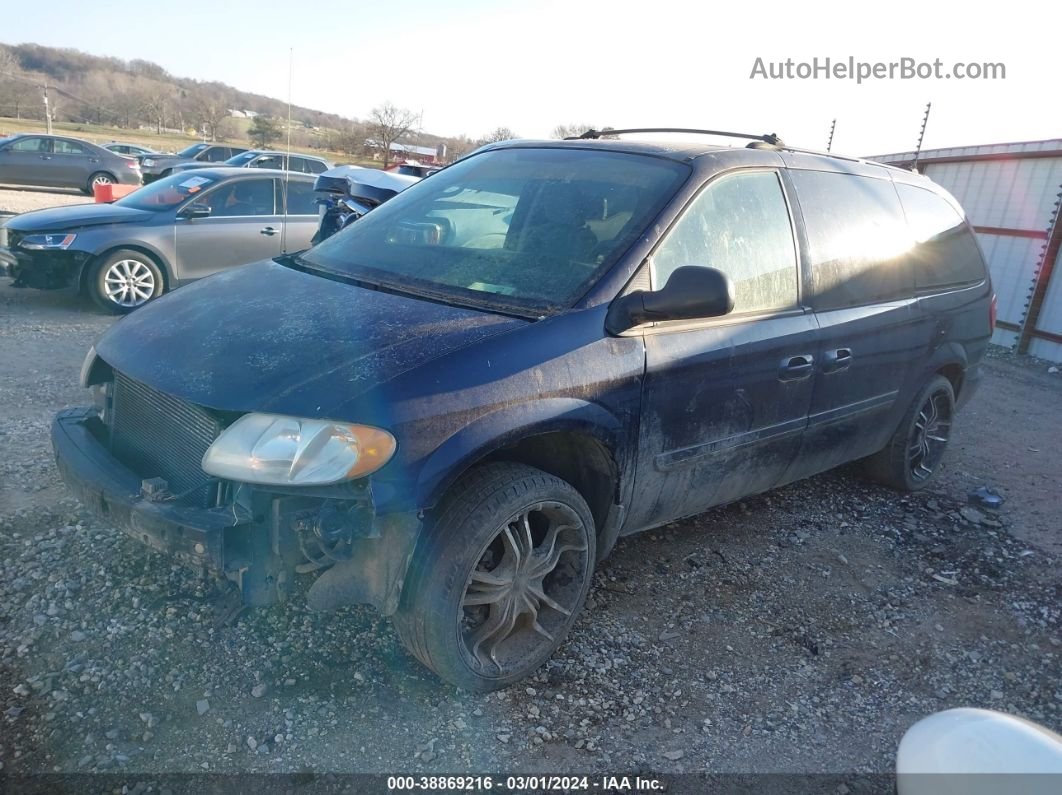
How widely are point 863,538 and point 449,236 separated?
2.77 m

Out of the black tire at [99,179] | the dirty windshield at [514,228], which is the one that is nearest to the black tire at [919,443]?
the dirty windshield at [514,228]

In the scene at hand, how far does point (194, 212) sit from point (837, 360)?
6718 mm

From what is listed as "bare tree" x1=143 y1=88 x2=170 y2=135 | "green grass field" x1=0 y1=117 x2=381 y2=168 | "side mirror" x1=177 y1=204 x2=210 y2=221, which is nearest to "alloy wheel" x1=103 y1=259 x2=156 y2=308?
"side mirror" x1=177 y1=204 x2=210 y2=221

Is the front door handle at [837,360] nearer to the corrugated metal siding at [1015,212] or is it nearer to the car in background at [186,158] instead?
the corrugated metal siding at [1015,212]

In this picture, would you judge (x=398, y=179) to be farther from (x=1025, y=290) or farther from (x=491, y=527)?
(x=1025, y=290)

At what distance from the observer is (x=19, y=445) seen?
409cm

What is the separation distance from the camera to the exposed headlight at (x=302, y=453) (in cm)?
217

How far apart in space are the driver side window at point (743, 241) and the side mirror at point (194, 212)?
633 centimetres

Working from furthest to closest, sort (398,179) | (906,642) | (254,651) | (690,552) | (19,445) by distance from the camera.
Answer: (398,179) → (19,445) → (690,552) → (906,642) → (254,651)

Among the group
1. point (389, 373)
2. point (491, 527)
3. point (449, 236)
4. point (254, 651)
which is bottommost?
point (254, 651)

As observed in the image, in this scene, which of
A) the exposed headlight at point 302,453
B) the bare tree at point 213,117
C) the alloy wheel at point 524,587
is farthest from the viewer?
the bare tree at point 213,117

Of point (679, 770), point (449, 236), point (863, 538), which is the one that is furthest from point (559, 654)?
point (863, 538)

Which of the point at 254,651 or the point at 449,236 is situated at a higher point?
the point at 449,236

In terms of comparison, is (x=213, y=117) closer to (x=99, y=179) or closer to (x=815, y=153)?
(x=99, y=179)
